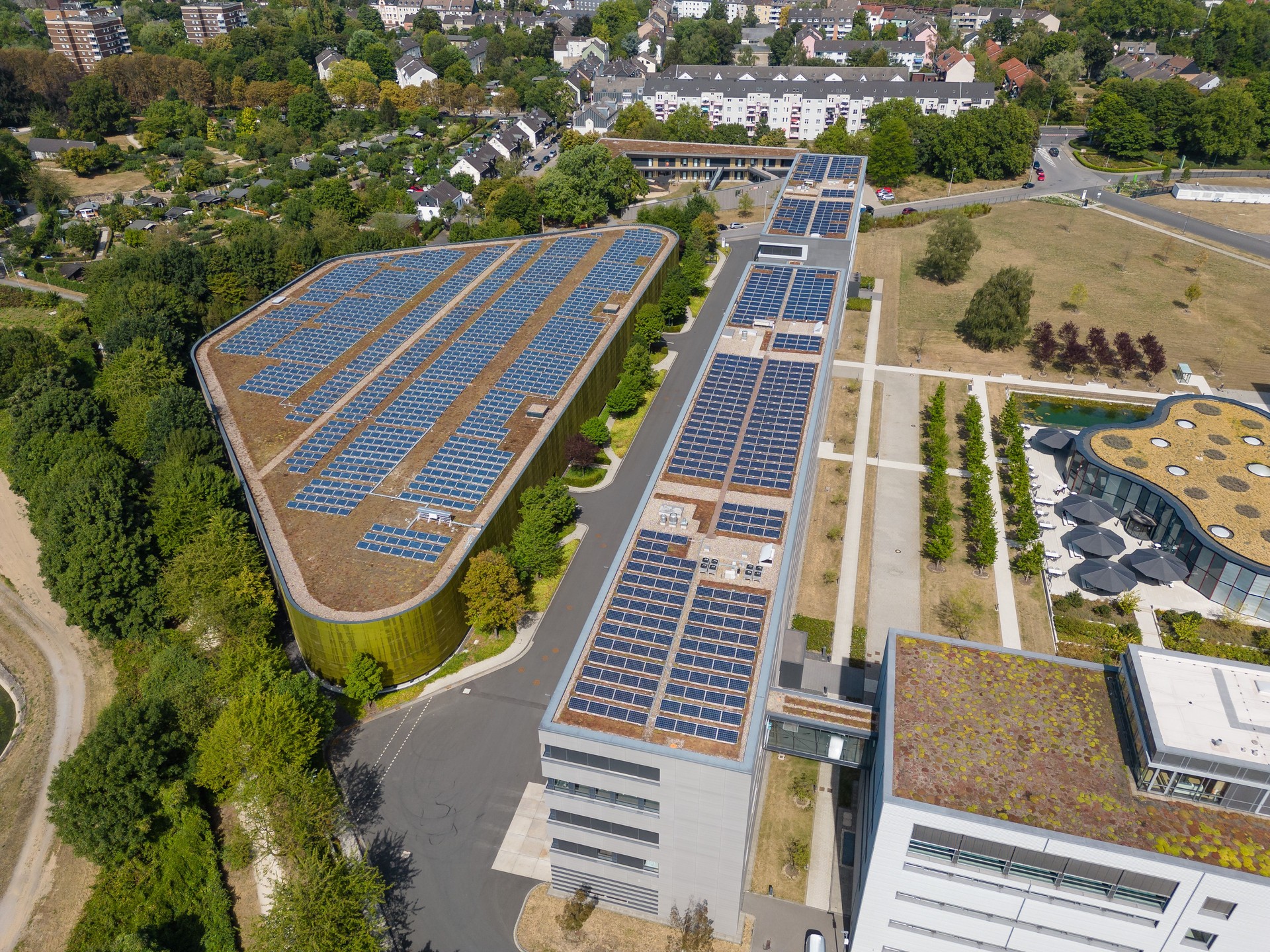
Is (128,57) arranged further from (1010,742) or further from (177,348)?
(1010,742)

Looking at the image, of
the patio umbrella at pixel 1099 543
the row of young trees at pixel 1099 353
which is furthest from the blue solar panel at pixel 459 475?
the row of young trees at pixel 1099 353

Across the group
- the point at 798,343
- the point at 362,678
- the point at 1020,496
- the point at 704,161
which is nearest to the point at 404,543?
the point at 362,678

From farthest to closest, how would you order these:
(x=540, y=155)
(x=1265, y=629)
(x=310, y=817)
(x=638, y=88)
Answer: (x=638, y=88) < (x=540, y=155) < (x=1265, y=629) < (x=310, y=817)

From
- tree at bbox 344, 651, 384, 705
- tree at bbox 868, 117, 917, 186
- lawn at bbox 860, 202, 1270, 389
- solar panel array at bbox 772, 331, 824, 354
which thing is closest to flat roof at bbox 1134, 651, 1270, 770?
solar panel array at bbox 772, 331, 824, 354

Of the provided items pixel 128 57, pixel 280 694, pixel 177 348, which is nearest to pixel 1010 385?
pixel 280 694

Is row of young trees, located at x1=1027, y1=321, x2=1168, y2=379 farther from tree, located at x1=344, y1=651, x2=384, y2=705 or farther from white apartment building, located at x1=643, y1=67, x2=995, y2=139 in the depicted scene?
white apartment building, located at x1=643, y1=67, x2=995, y2=139

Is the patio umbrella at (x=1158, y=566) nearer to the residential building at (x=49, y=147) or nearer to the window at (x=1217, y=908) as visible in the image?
the window at (x=1217, y=908)

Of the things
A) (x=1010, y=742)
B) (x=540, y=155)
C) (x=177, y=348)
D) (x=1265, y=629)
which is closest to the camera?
(x=1010, y=742)
